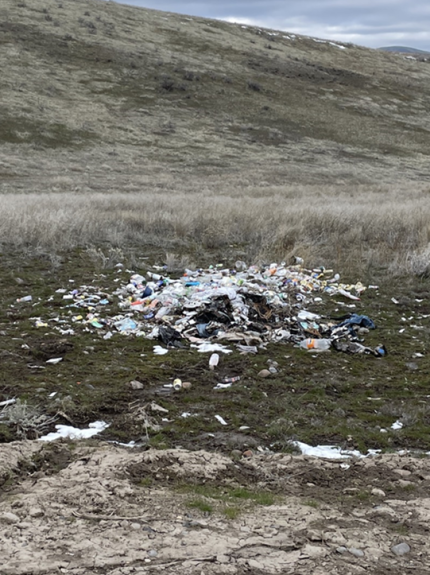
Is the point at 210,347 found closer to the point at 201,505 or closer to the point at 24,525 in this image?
the point at 201,505

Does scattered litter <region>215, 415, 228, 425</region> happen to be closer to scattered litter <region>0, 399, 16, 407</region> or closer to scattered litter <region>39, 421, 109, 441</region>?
scattered litter <region>39, 421, 109, 441</region>

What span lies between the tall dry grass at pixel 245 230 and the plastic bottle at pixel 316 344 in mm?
3375

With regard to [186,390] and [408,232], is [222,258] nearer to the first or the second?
[408,232]

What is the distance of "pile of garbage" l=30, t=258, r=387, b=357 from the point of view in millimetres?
6594

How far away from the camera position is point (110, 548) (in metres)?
2.90

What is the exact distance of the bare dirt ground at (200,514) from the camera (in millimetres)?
2836

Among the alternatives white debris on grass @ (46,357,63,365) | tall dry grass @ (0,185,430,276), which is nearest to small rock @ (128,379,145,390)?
white debris on grass @ (46,357,63,365)

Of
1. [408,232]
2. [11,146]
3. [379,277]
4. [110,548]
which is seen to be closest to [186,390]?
[110,548]

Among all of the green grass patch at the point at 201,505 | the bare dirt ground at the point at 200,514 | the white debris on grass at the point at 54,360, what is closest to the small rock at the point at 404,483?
the bare dirt ground at the point at 200,514

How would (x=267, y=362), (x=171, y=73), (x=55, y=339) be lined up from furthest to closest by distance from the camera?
(x=171, y=73)
(x=55, y=339)
(x=267, y=362)

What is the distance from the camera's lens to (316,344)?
6523mm

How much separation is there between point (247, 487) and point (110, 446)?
106 cm

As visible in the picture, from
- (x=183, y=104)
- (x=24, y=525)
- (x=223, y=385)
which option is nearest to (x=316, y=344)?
(x=223, y=385)

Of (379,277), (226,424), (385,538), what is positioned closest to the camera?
(385,538)
